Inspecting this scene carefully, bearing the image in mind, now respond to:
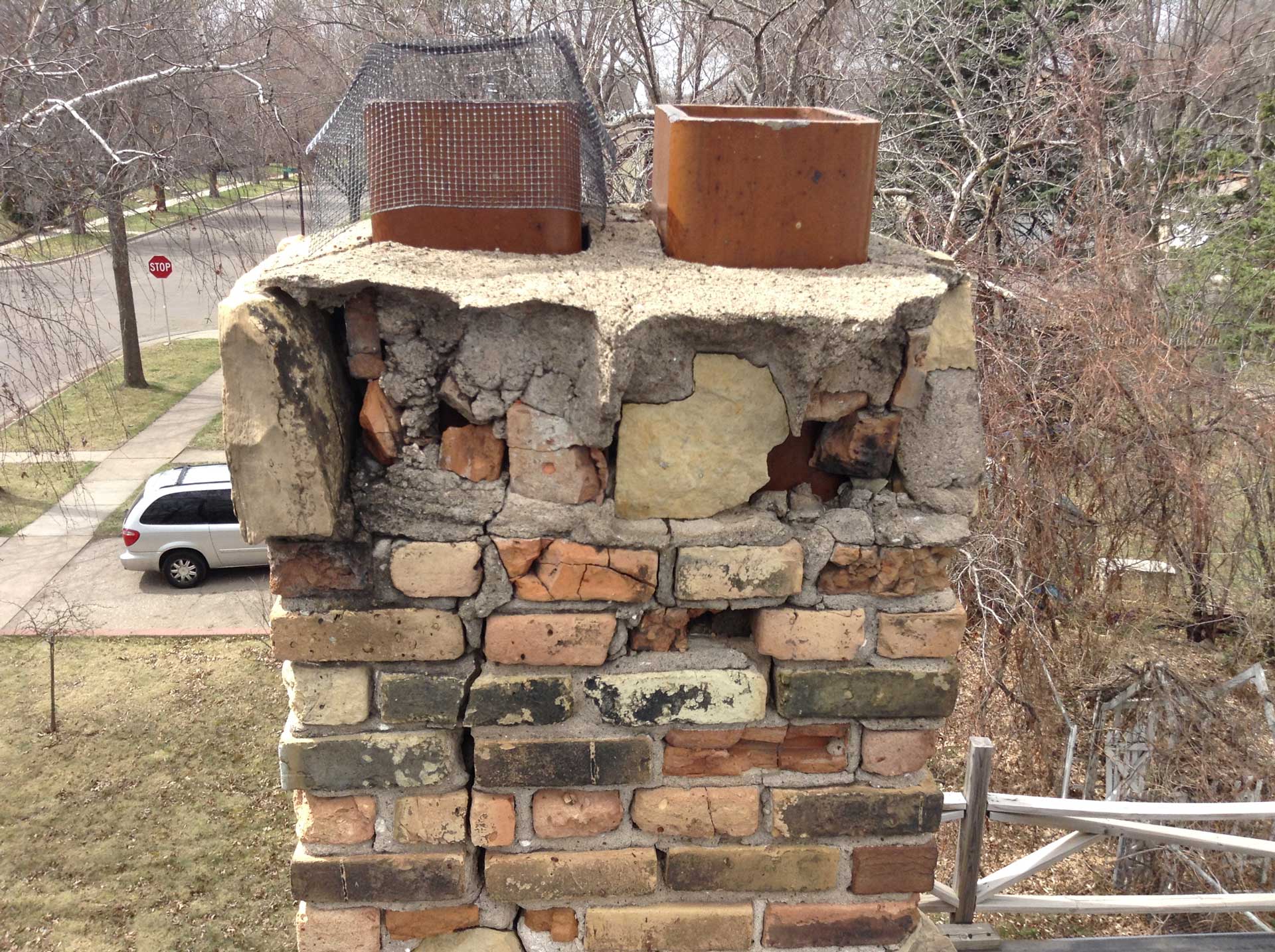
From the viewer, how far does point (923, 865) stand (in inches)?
67.6

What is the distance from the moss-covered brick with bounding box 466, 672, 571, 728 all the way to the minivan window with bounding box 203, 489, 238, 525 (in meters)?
8.16

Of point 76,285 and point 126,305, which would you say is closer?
point 76,285

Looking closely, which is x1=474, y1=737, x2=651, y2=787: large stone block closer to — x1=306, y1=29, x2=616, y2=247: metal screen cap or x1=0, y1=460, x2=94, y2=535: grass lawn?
x1=306, y1=29, x2=616, y2=247: metal screen cap

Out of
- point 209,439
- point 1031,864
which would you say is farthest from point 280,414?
point 209,439

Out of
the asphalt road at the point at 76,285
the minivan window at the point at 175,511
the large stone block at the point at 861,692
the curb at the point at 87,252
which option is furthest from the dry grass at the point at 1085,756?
the minivan window at the point at 175,511

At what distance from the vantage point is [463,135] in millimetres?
1580

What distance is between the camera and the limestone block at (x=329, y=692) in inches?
61.6

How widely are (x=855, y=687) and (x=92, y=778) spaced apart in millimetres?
6417

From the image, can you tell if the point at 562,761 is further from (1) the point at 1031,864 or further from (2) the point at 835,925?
(1) the point at 1031,864

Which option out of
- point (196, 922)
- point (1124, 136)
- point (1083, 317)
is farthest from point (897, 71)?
point (196, 922)

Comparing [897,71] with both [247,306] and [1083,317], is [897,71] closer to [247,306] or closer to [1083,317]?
[1083,317]

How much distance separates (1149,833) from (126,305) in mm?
13131

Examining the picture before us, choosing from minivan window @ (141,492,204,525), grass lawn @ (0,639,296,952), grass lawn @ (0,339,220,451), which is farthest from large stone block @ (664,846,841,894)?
grass lawn @ (0,339,220,451)

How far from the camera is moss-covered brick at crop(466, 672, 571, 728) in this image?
1.57 meters
